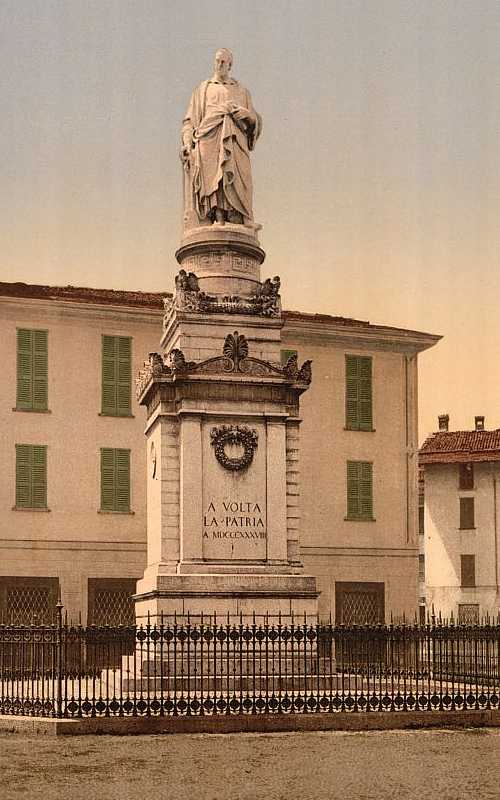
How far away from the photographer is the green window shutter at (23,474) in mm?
30703

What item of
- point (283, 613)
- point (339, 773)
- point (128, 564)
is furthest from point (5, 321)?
point (339, 773)

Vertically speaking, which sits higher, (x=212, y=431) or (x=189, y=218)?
(x=189, y=218)

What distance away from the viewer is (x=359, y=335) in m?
34.0

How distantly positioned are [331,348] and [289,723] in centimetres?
1850

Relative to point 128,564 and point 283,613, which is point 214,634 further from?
point 128,564

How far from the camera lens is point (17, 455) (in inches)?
1217

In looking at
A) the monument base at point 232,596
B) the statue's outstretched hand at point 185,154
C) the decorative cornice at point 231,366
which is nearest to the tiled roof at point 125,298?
the statue's outstretched hand at point 185,154

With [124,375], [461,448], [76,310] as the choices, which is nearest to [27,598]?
[124,375]

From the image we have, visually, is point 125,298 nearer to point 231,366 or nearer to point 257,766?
point 231,366

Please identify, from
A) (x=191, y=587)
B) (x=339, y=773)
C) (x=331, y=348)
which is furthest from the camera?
(x=331, y=348)

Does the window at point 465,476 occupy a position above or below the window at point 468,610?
above

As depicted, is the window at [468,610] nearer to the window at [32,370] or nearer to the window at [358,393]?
the window at [358,393]

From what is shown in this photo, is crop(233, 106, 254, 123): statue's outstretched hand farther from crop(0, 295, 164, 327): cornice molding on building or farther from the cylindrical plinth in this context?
crop(0, 295, 164, 327): cornice molding on building

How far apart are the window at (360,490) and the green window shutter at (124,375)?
6.02 metres
